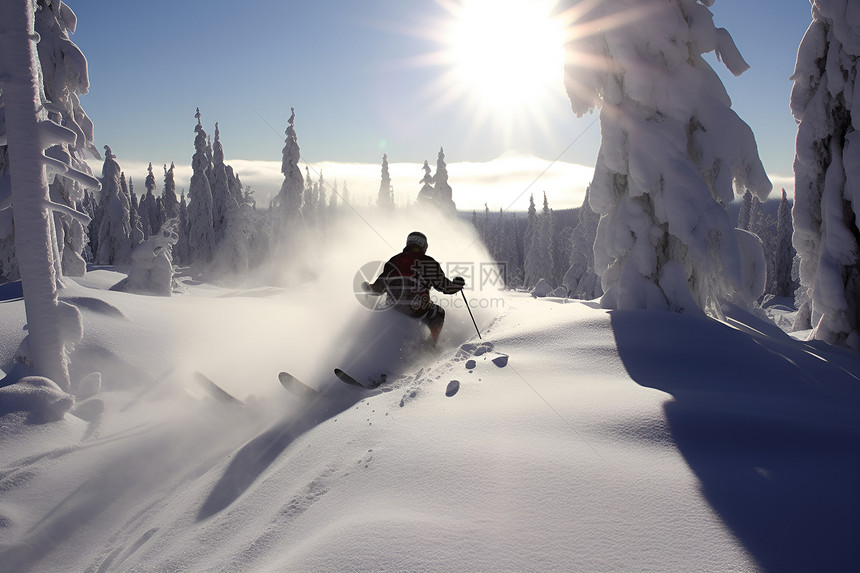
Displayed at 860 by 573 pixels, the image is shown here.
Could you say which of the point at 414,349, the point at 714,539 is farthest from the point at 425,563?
the point at 414,349

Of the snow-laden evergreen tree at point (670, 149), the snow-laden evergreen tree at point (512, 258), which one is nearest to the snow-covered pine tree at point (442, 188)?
the snow-laden evergreen tree at point (670, 149)

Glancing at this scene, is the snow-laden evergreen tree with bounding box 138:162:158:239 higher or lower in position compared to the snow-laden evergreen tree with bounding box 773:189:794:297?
higher

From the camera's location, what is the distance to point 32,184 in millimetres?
5758

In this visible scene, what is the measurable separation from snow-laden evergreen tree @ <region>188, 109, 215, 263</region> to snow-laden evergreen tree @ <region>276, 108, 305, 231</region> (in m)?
9.99

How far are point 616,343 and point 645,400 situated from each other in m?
1.93

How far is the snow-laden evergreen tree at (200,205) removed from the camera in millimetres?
42594

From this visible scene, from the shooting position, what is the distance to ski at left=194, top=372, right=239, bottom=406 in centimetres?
582

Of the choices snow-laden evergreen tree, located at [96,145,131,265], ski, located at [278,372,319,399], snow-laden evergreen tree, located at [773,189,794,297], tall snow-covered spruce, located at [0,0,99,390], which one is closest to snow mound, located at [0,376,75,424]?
tall snow-covered spruce, located at [0,0,99,390]

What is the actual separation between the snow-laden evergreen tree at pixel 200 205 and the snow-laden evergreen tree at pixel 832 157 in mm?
46907

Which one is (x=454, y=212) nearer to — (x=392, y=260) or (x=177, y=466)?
(x=392, y=260)

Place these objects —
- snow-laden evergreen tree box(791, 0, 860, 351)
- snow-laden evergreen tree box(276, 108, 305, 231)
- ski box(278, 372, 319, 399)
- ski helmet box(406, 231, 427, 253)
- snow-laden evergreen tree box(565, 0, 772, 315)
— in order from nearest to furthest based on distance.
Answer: ski box(278, 372, 319, 399) < ski helmet box(406, 231, 427, 253) < snow-laden evergreen tree box(791, 0, 860, 351) < snow-laden evergreen tree box(565, 0, 772, 315) < snow-laden evergreen tree box(276, 108, 305, 231)

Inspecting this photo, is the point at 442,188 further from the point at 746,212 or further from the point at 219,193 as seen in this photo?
the point at 746,212

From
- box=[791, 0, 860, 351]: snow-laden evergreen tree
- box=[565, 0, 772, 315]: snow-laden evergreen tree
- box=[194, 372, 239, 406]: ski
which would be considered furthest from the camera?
box=[565, 0, 772, 315]: snow-laden evergreen tree

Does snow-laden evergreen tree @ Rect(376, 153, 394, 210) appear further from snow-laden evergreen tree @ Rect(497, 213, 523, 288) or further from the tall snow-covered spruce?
the tall snow-covered spruce
